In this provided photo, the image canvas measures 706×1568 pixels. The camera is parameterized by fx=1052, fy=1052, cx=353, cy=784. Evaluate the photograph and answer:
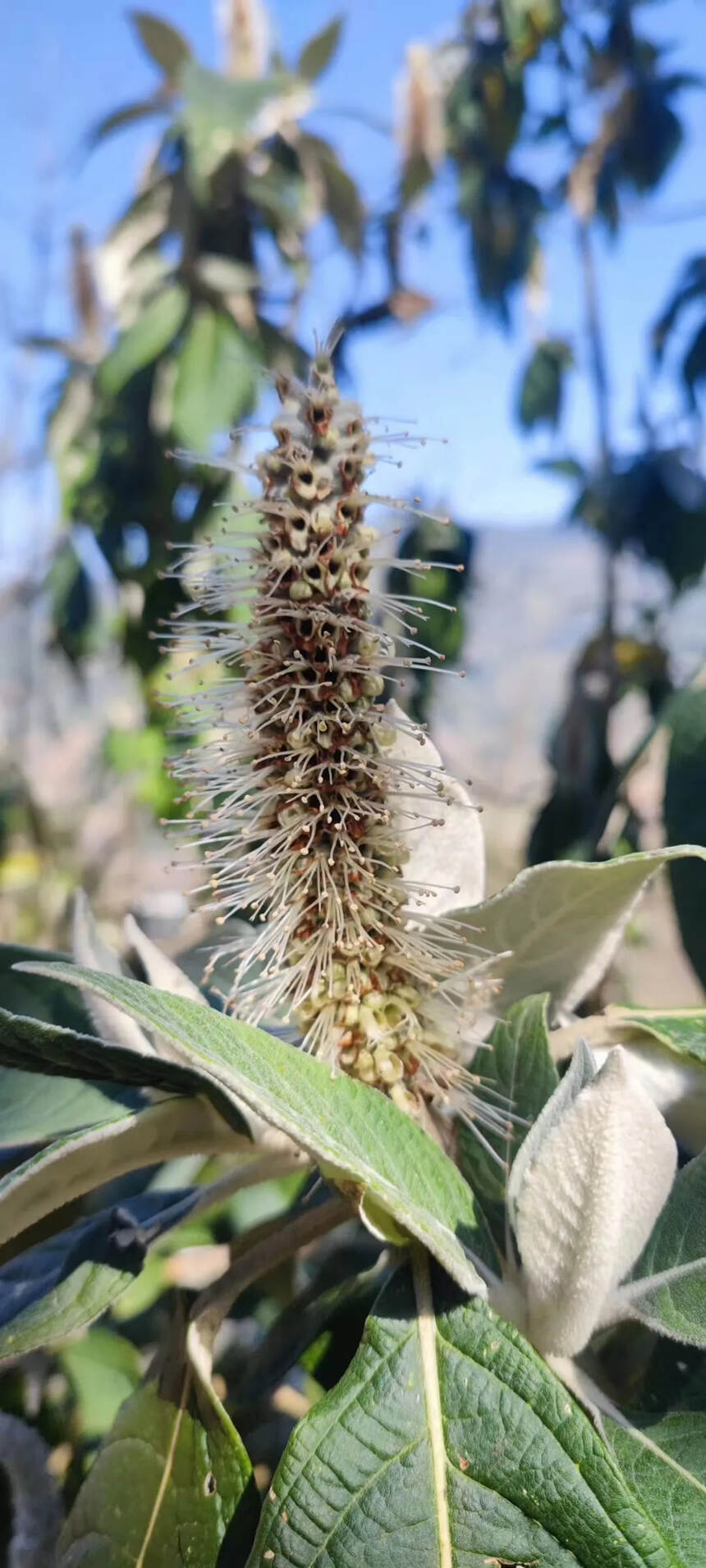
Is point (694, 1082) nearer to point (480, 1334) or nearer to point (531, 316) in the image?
point (480, 1334)

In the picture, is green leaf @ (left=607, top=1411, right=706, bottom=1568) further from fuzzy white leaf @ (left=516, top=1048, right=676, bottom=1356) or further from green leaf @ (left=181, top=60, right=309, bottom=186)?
green leaf @ (left=181, top=60, right=309, bottom=186)

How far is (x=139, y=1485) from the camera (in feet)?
1.52

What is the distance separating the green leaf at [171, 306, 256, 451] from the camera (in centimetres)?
183

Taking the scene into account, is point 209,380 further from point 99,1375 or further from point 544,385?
point 99,1375

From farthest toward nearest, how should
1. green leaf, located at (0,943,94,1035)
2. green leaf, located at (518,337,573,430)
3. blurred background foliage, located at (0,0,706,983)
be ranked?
green leaf, located at (518,337,573,430), blurred background foliage, located at (0,0,706,983), green leaf, located at (0,943,94,1035)

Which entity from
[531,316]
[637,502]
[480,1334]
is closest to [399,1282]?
[480,1334]

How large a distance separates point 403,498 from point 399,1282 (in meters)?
0.39

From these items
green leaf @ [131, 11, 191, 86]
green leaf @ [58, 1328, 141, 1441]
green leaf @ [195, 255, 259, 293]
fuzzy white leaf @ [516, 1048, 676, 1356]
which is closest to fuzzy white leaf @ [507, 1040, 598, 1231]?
fuzzy white leaf @ [516, 1048, 676, 1356]

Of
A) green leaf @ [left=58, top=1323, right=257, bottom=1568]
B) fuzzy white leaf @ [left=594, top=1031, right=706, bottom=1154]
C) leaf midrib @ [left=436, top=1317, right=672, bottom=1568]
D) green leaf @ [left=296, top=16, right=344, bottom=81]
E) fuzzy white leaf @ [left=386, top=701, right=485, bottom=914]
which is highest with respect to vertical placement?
green leaf @ [left=296, top=16, right=344, bottom=81]

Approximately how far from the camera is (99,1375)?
0.71 m

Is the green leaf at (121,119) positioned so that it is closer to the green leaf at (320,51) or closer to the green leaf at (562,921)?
the green leaf at (320,51)

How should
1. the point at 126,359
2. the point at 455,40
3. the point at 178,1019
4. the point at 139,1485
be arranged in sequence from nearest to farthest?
the point at 178,1019 → the point at 139,1485 → the point at 126,359 → the point at 455,40

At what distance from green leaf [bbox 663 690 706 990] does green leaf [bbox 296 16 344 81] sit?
87.7 inches

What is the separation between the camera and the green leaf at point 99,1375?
669 millimetres
